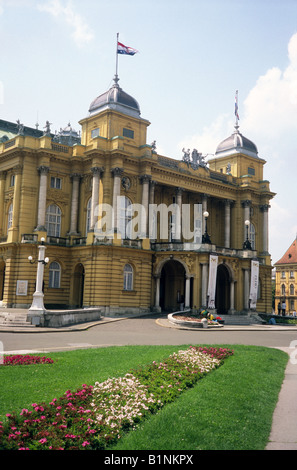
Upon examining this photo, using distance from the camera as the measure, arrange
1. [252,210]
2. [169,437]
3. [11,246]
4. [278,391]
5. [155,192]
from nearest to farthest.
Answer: [169,437] < [278,391] < [11,246] < [155,192] < [252,210]

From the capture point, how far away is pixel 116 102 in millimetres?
51719

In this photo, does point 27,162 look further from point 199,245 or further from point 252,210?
point 252,210

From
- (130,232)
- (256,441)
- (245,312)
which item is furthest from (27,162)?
(256,441)

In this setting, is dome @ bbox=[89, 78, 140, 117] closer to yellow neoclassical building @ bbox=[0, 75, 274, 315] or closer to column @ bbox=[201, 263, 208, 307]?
yellow neoclassical building @ bbox=[0, 75, 274, 315]

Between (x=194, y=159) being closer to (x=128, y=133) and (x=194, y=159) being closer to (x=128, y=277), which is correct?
(x=128, y=133)

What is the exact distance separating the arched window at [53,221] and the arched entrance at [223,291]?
19.0 meters

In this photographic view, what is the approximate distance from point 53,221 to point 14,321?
19375mm

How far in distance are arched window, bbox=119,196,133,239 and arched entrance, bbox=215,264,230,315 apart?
1185cm

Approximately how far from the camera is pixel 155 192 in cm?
5603

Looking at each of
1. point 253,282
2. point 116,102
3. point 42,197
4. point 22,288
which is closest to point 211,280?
point 253,282

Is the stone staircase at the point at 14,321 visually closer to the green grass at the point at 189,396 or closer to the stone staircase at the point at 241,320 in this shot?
the green grass at the point at 189,396

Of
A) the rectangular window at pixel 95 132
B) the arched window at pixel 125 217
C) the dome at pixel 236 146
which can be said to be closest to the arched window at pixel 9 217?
the rectangular window at pixel 95 132

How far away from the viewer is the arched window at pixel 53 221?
50719 millimetres

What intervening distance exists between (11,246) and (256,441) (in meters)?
41.7
